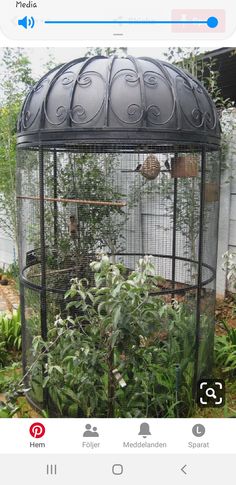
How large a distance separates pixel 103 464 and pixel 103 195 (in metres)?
2.75

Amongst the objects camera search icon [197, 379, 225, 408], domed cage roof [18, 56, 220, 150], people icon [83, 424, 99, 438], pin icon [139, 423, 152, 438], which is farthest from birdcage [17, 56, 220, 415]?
pin icon [139, 423, 152, 438]

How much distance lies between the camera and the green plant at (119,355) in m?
2.01

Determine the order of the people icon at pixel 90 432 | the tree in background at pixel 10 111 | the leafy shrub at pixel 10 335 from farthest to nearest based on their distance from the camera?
the tree in background at pixel 10 111 → the leafy shrub at pixel 10 335 → the people icon at pixel 90 432

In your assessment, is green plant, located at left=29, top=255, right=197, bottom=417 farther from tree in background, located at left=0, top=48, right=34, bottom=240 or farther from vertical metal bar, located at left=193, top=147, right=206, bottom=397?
tree in background, located at left=0, top=48, right=34, bottom=240

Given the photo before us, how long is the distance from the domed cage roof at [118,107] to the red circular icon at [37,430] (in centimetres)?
151

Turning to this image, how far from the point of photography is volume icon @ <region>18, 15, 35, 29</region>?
1705 millimetres

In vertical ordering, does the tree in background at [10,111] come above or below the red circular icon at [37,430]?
above

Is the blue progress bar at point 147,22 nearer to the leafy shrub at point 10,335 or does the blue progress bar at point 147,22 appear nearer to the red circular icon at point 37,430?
the red circular icon at point 37,430

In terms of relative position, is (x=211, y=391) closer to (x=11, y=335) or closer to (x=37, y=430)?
(x=37, y=430)

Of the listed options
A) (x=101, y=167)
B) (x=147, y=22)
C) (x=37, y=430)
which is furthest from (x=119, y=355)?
(x=101, y=167)

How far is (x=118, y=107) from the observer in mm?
2363

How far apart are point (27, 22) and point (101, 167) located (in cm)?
254

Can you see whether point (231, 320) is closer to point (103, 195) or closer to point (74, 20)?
point (103, 195)

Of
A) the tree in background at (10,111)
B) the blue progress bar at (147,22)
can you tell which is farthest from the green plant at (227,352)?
the tree in background at (10,111)
